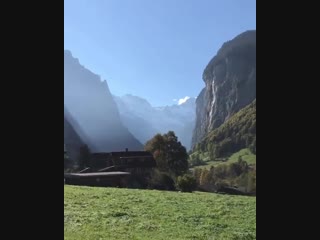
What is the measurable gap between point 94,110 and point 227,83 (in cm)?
5134

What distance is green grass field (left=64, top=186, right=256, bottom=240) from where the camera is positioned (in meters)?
10.4

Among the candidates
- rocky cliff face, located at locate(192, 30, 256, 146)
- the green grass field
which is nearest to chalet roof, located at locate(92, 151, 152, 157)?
the green grass field

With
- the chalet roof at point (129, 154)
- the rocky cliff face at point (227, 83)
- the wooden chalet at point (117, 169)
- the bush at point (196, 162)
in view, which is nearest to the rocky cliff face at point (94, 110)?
the rocky cliff face at point (227, 83)

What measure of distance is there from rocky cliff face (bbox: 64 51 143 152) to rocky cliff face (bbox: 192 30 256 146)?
27.1 m

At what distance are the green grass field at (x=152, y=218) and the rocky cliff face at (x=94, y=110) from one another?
120 metres

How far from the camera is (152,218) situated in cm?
1290

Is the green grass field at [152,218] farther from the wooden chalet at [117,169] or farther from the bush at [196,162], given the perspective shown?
the bush at [196,162]

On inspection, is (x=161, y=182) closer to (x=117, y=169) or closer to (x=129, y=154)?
(x=117, y=169)
